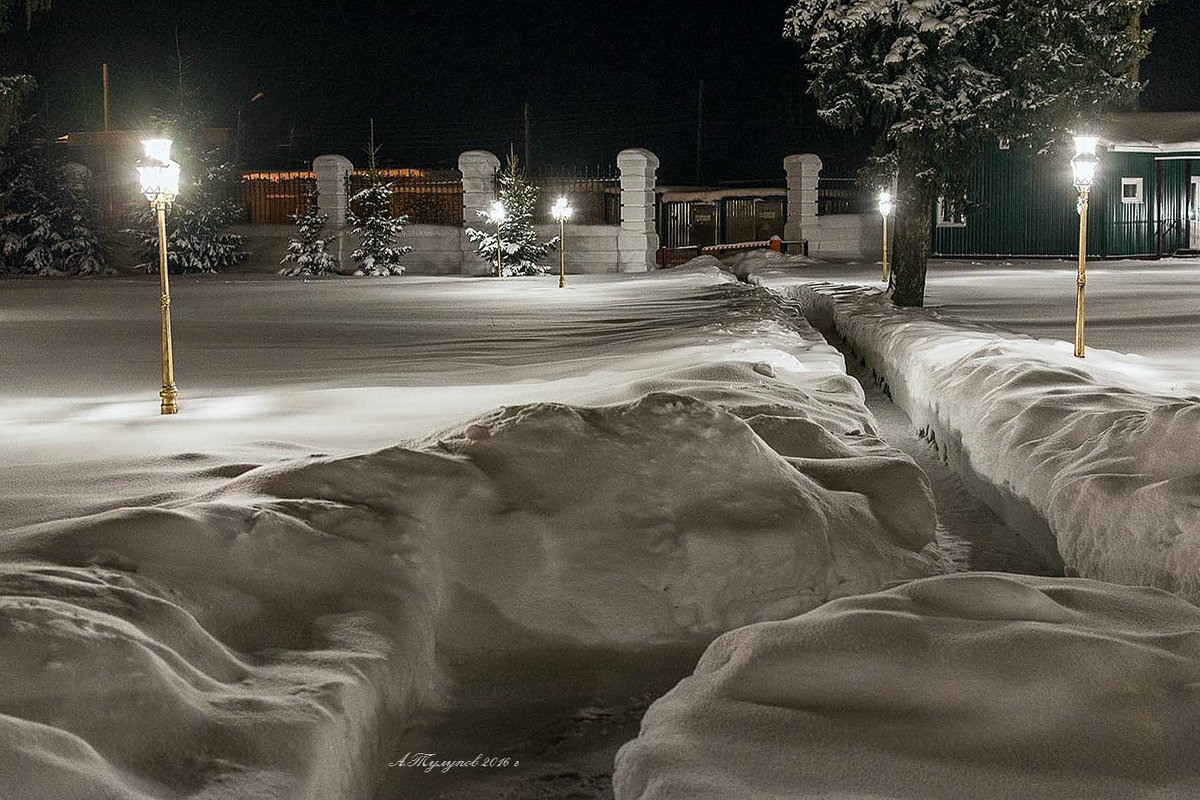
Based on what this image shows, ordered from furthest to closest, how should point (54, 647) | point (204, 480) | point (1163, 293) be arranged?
point (1163, 293) → point (204, 480) → point (54, 647)

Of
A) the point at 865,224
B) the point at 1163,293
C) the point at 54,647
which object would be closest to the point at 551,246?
the point at 865,224

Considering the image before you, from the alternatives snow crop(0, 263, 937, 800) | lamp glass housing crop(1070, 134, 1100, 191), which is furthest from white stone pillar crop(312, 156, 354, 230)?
lamp glass housing crop(1070, 134, 1100, 191)

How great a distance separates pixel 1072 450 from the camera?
298 inches

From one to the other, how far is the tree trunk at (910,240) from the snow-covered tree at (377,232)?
16.4m

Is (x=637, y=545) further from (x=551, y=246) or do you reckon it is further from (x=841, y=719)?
(x=551, y=246)

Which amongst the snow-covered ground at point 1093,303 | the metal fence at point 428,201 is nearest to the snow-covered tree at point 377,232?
the metal fence at point 428,201

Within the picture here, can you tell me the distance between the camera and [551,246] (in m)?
32.8

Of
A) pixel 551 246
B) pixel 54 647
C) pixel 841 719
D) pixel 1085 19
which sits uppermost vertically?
pixel 1085 19

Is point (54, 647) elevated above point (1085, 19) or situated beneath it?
situated beneath

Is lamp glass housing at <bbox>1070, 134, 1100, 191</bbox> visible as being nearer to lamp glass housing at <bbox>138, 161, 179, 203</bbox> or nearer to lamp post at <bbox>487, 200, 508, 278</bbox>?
lamp glass housing at <bbox>138, 161, 179, 203</bbox>

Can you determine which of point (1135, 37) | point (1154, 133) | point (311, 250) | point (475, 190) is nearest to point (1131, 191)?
point (1154, 133)

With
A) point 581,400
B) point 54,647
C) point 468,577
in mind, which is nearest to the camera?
point 54,647

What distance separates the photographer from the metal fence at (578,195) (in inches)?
1375

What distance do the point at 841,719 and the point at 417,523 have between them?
98.2 inches
